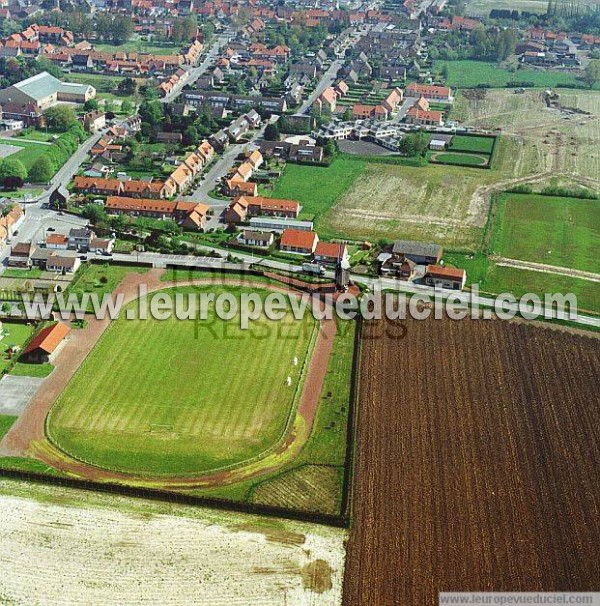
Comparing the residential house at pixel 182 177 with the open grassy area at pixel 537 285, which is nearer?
the open grassy area at pixel 537 285

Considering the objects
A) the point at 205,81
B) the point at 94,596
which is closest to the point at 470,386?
the point at 94,596

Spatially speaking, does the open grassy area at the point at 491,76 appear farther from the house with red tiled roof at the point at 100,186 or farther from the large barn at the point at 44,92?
the house with red tiled roof at the point at 100,186

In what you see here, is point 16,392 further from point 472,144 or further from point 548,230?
point 472,144

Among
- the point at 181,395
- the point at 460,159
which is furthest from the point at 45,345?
the point at 460,159

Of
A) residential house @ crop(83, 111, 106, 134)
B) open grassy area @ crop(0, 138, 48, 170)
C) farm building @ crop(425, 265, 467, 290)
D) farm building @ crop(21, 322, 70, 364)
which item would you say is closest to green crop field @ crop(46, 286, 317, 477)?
farm building @ crop(21, 322, 70, 364)

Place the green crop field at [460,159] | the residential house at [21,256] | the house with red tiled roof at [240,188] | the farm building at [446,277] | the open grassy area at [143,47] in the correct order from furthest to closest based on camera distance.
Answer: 1. the open grassy area at [143,47]
2. the green crop field at [460,159]
3. the house with red tiled roof at [240,188]
4. the residential house at [21,256]
5. the farm building at [446,277]

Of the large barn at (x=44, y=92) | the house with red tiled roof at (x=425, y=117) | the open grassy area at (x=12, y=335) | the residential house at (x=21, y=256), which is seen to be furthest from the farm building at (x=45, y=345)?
the house with red tiled roof at (x=425, y=117)

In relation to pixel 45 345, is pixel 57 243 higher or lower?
lower

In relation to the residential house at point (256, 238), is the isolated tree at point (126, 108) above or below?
below
